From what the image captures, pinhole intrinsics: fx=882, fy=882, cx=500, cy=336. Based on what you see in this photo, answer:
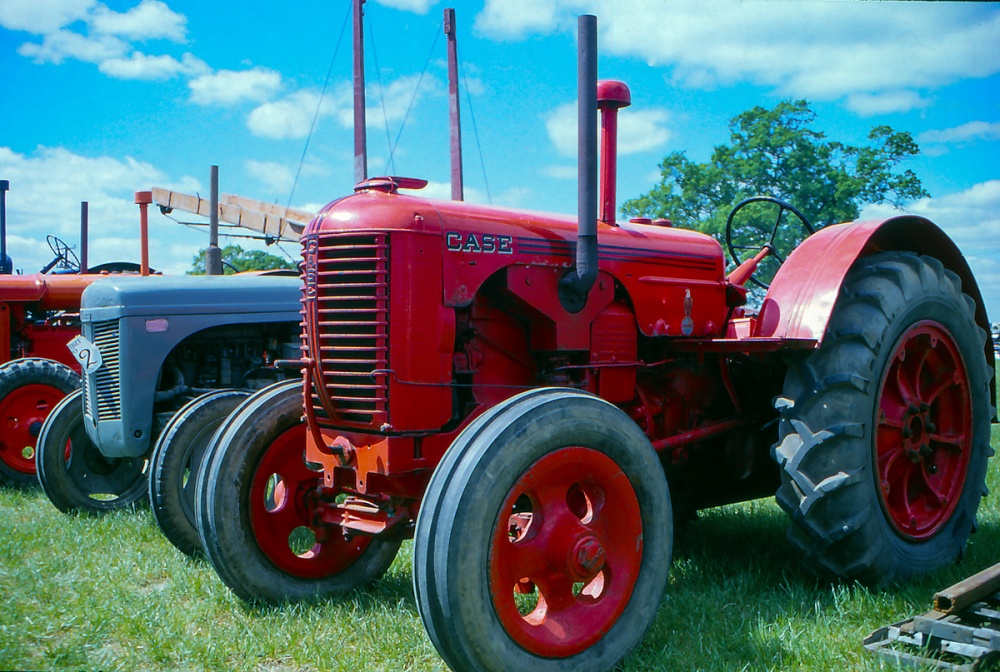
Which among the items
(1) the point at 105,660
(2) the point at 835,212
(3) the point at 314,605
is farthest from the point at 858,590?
(2) the point at 835,212

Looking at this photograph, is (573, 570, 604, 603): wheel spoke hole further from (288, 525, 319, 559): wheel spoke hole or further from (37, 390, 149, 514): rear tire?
(37, 390, 149, 514): rear tire

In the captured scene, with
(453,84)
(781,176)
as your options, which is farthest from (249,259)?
(453,84)

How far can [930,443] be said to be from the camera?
4.26m

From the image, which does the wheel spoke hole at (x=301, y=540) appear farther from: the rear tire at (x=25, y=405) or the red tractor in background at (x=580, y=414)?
the rear tire at (x=25, y=405)

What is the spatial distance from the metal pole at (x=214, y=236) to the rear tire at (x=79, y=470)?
146cm

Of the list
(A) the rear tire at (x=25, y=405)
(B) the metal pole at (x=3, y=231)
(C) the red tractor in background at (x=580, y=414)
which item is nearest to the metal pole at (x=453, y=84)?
(C) the red tractor in background at (x=580, y=414)

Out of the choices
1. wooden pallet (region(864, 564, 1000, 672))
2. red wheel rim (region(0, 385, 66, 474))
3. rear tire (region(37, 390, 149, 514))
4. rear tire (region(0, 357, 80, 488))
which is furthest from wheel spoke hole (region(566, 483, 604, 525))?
red wheel rim (region(0, 385, 66, 474))

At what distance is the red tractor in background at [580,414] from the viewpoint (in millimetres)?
2814

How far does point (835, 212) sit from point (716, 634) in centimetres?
2937

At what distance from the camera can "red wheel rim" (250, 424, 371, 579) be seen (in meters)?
3.78

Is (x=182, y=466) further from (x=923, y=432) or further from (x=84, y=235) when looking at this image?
(x=84, y=235)

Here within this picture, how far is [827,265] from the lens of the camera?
400cm

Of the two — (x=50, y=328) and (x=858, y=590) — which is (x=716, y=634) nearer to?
(x=858, y=590)

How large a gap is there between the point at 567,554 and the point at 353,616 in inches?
42.8
